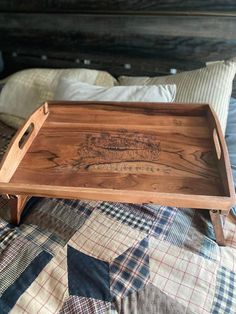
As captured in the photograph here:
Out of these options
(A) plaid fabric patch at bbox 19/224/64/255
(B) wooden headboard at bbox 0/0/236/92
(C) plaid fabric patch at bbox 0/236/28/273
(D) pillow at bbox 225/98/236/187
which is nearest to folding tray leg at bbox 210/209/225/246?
(D) pillow at bbox 225/98/236/187

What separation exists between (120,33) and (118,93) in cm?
48

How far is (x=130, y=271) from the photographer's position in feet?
2.50

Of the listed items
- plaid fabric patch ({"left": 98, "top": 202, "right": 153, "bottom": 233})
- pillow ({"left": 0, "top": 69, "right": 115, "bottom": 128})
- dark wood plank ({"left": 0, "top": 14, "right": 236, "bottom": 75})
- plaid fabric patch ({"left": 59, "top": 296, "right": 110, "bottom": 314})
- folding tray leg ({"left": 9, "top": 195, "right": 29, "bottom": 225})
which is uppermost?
dark wood plank ({"left": 0, "top": 14, "right": 236, "bottom": 75})

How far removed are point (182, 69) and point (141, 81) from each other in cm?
26

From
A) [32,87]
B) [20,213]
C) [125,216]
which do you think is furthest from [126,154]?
[32,87]

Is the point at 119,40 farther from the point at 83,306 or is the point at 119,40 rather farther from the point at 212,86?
the point at 83,306

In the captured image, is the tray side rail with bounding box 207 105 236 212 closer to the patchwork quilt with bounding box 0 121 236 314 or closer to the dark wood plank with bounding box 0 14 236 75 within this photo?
the patchwork quilt with bounding box 0 121 236 314

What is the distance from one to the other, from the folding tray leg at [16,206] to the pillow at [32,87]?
0.58 meters

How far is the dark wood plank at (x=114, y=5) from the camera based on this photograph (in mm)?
1276

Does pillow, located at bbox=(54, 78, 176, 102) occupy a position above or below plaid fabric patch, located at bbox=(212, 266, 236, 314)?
above

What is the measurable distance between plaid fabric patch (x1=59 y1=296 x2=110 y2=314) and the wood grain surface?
26 centimetres

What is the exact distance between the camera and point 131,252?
807 millimetres

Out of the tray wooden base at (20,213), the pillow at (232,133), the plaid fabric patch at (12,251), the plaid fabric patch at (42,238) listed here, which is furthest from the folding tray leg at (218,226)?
the plaid fabric patch at (12,251)

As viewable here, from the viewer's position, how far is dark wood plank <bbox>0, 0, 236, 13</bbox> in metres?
1.28
